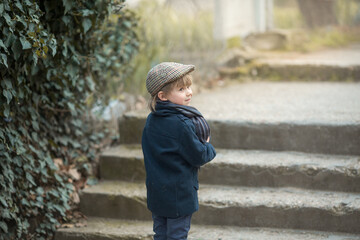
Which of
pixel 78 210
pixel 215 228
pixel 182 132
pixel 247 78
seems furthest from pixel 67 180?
pixel 247 78

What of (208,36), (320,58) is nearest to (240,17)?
(208,36)

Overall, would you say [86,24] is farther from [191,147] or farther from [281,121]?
[281,121]

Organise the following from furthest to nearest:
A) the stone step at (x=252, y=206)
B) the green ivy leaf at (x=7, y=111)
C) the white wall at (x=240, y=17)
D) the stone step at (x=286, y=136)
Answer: the white wall at (x=240, y=17) → the stone step at (x=286, y=136) → the stone step at (x=252, y=206) → the green ivy leaf at (x=7, y=111)

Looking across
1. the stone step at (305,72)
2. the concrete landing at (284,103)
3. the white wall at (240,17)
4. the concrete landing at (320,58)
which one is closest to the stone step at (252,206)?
the concrete landing at (284,103)

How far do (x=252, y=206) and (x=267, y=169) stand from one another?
36cm

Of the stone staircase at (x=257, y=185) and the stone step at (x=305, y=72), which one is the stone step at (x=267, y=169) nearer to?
the stone staircase at (x=257, y=185)

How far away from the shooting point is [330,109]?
4402mm

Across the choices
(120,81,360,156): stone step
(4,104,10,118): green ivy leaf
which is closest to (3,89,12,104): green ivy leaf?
(4,104,10,118): green ivy leaf

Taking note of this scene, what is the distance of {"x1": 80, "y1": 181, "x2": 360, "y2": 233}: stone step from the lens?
336 cm

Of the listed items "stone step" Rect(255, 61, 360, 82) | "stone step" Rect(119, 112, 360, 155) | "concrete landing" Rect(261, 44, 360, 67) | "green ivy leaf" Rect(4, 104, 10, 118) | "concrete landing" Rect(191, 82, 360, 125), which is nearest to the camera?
"green ivy leaf" Rect(4, 104, 10, 118)

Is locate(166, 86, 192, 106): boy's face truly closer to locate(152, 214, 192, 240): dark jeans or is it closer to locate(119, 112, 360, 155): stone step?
locate(152, 214, 192, 240): dark jeans

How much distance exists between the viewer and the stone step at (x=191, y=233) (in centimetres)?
333

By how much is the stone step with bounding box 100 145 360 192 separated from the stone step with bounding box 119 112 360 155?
63 mm

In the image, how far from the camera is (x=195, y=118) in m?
2.80
